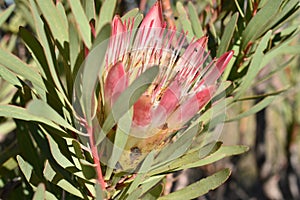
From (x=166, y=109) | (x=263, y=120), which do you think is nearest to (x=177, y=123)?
(x=166, y=109)

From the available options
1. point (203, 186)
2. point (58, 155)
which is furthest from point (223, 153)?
point (58, 155)

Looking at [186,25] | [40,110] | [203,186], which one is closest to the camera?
[40,110]

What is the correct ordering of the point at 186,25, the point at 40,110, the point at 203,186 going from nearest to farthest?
the point at 40,110 < the point at 203,186 < the point at 186,25

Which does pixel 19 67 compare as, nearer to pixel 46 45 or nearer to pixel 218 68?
pixel 46 45

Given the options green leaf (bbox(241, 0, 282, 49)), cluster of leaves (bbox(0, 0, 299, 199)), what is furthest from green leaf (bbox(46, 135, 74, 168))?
green leaf (bbox(241, 0, 282, 49))

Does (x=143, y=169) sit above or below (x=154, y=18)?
below

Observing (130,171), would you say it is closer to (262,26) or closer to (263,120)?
(262,26)
